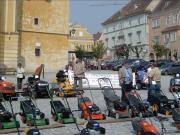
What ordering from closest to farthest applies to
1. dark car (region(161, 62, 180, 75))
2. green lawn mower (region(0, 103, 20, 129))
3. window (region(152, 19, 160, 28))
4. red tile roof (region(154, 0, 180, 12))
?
green lawn mower (region(0, 103, 20, 129))
dark car (region(161, 62, 180, 75))
red tile roof (region(154, 0, 180, 12))
window (region(152, 19, 160, 28))

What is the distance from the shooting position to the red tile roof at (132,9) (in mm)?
83562

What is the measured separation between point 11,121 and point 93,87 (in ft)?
39.2

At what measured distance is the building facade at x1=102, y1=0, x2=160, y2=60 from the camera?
81.6m

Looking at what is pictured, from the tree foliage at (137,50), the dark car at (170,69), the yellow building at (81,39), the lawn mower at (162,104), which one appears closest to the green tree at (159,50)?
the tree foliage at (137,50)

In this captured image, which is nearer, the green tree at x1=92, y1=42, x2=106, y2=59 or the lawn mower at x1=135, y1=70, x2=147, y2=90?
the lawn mower at x1=135, y1=70, x2=147, y2=90

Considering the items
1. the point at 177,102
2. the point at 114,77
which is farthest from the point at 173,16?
the point at 177,102

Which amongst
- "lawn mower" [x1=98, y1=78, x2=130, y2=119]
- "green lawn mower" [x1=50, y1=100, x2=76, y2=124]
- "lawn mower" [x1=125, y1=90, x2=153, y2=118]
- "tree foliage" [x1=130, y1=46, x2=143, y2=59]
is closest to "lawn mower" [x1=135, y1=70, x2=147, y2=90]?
"lawn mower" [x1=98, y1=78, x2=130, y2=119]

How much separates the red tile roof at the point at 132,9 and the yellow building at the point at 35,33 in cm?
3723

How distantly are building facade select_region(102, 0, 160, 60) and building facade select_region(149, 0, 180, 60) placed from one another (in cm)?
188

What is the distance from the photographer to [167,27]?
7544 cm

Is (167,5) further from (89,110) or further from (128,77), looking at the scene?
(89,110)

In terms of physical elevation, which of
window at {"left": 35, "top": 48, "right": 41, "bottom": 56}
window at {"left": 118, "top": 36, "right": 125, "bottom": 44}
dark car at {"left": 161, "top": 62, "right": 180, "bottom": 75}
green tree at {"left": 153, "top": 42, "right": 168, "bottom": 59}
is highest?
window at {"left": 118, "top": 36, "right": 125, "bottom": 44}

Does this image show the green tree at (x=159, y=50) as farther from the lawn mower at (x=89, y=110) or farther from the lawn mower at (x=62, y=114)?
the lawn mower at (x=62, y=114)

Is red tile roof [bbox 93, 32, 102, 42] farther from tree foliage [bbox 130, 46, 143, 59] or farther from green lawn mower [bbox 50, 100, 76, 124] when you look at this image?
green lawn mower [bbox 50, 100, 76, 124]
